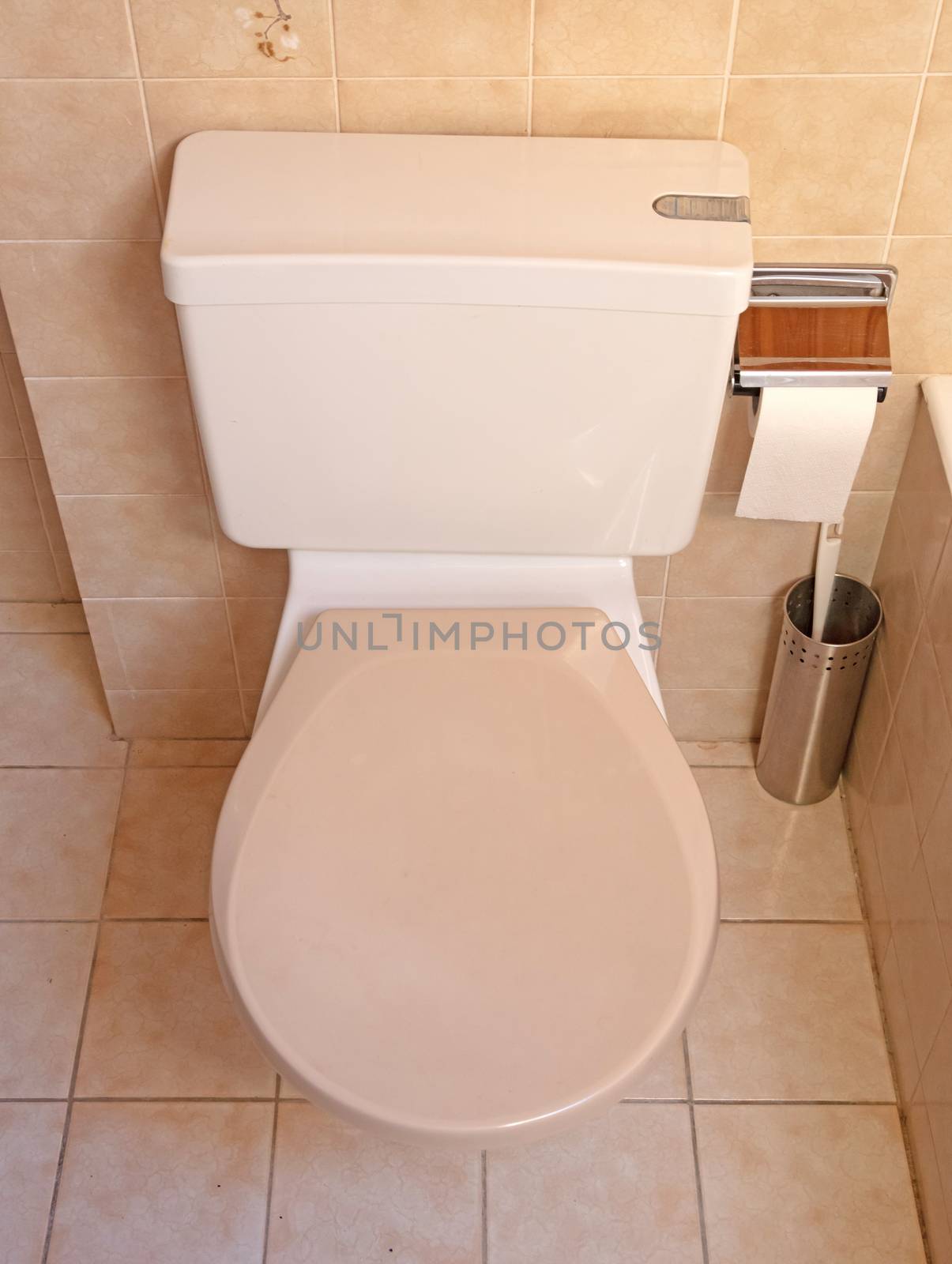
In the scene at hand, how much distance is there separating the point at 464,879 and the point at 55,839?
0.77 meters

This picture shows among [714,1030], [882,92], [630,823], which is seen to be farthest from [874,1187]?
[882,92]

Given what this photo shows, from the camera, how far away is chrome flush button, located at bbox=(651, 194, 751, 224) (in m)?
1.05

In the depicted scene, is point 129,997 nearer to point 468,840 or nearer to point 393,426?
point 468,840

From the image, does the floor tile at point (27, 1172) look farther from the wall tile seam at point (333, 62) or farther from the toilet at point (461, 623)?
the wall tile seam at point (333, 62)

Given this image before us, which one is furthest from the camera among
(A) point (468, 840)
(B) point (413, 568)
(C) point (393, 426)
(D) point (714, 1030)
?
(D) point (714, 1030)

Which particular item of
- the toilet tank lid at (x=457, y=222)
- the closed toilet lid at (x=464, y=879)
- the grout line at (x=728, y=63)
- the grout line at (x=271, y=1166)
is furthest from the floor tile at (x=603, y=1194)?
the grout line at (x=728, y=63)

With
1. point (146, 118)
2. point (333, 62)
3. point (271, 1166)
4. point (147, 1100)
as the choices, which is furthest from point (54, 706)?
point (333, 62)

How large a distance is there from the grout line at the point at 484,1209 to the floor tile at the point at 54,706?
28.0 inches

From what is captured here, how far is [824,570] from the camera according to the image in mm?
1401

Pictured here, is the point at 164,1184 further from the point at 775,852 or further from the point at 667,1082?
the point at 775,852

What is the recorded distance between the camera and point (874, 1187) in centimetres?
127

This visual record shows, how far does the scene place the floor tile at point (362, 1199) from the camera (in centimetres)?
123

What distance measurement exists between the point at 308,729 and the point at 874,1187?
2.47ft

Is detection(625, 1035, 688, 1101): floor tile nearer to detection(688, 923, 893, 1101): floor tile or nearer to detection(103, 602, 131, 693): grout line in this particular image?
detection(688, 923, 893, 1101): floor tile
